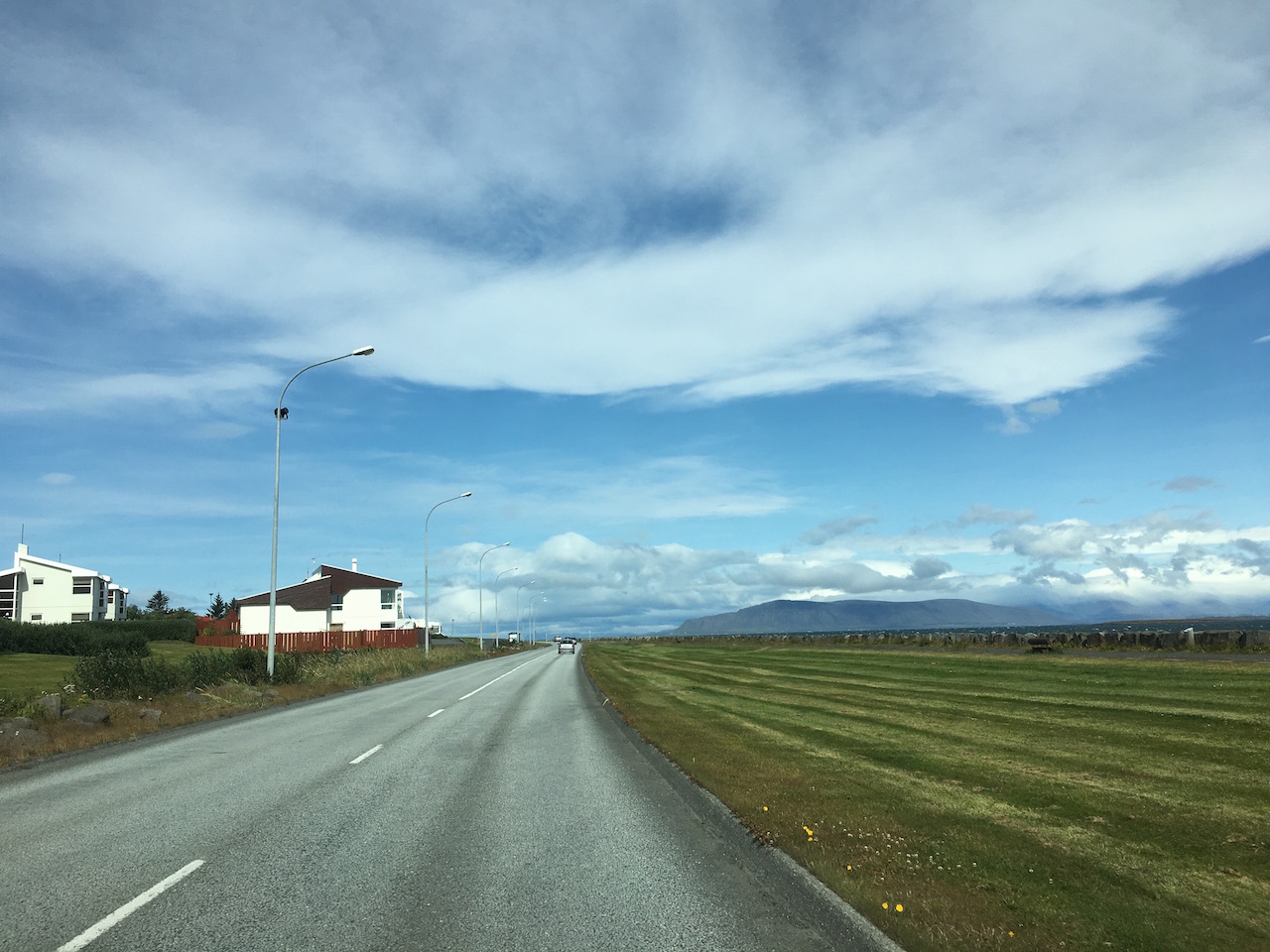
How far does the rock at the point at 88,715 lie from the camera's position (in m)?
18.2

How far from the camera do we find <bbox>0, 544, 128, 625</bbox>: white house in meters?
87.1

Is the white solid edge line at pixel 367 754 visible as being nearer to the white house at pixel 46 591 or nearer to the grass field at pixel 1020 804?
the grass field at pixel 1020 804

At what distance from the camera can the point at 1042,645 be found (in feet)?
138

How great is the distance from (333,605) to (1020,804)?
339ft

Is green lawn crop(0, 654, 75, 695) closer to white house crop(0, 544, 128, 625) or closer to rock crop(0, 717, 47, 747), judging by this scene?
rock crop(0, 717, 47, 747)

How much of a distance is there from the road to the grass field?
736 millimetres

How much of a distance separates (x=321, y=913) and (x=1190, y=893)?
622 centimetres

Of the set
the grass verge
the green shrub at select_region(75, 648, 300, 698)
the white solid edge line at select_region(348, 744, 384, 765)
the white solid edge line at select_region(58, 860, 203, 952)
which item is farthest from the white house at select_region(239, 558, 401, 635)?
the white solid edge line at select_region(58, 860, 203, 952)

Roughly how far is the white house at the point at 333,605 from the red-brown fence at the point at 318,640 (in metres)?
12.3

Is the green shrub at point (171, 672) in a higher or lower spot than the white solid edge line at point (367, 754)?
higher

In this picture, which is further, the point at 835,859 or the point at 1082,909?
the point at 835,859

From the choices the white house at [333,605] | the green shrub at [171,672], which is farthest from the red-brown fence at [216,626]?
the green shrub at [171,672]

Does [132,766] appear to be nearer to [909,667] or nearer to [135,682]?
[135,682]

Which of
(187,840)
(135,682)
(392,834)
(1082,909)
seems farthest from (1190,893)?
(135,682)
